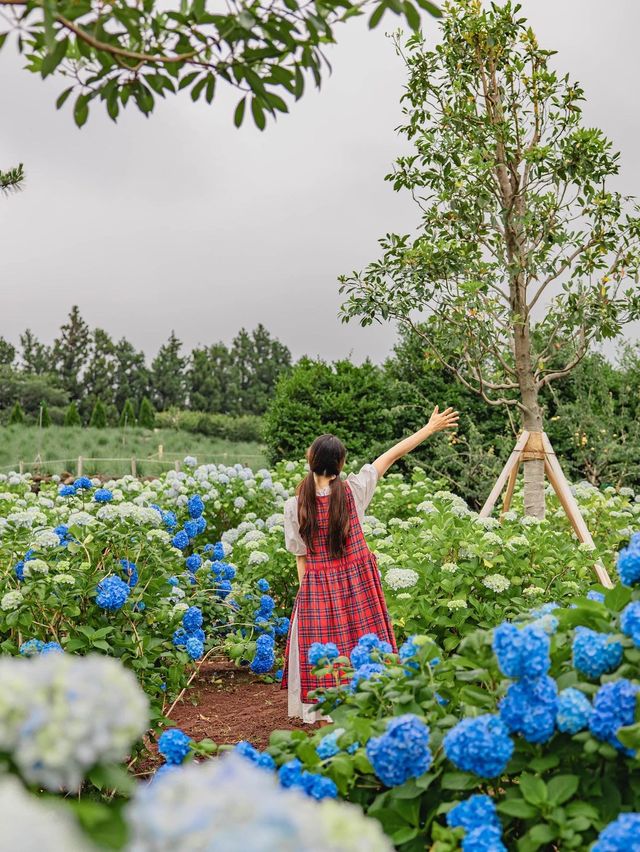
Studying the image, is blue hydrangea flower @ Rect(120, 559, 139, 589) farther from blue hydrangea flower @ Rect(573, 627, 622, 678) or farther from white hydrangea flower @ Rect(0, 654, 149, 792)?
white hydrangea flower @ Rect(0, 654, 149, 792)

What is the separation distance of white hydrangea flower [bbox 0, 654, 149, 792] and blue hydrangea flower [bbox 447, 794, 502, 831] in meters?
0.62

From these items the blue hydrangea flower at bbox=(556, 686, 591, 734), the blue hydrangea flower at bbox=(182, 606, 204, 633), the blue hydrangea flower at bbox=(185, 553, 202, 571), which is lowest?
the blue hydrangea flower at bbox=(182, 606, 204, 633)

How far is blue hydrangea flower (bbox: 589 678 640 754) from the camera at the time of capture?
4.36ft

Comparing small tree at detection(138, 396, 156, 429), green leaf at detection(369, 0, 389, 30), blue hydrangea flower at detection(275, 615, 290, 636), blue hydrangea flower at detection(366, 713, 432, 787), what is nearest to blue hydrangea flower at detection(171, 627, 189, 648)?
blue hydrangea flower at detection(275, 615, 290, 636)

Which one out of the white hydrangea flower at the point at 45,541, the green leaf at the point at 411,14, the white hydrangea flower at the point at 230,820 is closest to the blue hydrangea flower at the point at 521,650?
the white hydrangea flower at the point at 230,820

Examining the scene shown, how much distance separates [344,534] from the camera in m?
3.68

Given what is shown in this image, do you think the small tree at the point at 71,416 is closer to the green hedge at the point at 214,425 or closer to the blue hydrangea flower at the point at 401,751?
the green hedge at the point at 214,425

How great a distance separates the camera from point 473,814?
50.4 inches

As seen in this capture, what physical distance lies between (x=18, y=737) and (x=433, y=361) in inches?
205

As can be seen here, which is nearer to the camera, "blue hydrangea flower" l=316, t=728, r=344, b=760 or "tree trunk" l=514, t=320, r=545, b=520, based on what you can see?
"blue hydrangea flower" l=316, t=728, r=344, b=760

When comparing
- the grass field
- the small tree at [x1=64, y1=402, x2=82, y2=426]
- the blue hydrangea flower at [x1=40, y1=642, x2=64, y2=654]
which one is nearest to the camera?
the blue hydrangea flower at [x1=40, y1=642, x2=64, y2=654]

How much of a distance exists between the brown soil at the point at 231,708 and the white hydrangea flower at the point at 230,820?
2.76 metres

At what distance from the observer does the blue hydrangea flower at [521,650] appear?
1.34 meters

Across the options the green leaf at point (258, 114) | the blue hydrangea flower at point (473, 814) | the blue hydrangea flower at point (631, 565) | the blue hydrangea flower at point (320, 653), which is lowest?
the blue hydrangea flower at point (473, 814)
